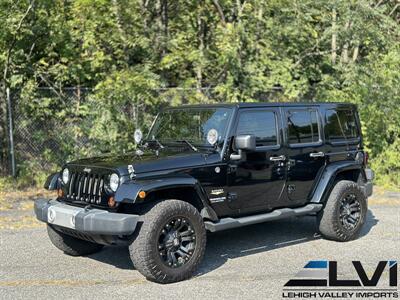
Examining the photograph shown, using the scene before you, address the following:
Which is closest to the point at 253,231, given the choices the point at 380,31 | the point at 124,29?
the point at 124,29

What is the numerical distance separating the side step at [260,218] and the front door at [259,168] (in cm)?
11

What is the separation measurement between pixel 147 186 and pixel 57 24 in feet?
22.9

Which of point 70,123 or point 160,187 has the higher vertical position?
point 70,123

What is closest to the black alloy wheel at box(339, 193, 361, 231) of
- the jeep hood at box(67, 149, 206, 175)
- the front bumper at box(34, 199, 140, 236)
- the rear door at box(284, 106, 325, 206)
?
the rear door at box(284, 106, 325, 206)

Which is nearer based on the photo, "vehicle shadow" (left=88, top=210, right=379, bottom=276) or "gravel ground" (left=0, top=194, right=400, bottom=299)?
"gravel ground" (left=0, top=194, right=400, bottom=299)

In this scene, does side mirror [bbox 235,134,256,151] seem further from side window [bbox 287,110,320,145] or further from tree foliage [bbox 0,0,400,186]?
tree foliage [bbox 0,0,400,186]

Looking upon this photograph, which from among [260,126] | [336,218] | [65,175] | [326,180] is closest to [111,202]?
[65,175]

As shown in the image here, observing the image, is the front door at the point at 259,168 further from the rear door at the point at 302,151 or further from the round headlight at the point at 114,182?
the round headlight at the point at 114,182

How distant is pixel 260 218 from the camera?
6109mm

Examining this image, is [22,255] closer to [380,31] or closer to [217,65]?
[217,65]

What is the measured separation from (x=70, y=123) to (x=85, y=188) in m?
5.86

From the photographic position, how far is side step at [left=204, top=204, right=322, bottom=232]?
564cm

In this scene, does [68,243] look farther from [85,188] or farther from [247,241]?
[247,241]

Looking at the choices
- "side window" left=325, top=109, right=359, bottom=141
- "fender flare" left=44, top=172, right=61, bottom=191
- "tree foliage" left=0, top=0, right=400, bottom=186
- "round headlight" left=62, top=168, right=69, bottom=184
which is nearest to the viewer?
"round headlight" left=62, top=168, right=69, bottom=184
